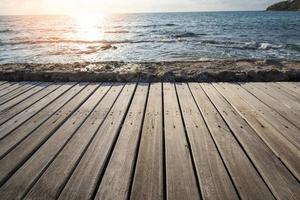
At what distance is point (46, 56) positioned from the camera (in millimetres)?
17609

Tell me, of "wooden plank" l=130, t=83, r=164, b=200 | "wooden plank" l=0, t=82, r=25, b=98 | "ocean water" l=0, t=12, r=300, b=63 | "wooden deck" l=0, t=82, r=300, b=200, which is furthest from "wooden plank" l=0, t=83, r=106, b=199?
"ocean water" l=0, t=12, r=300, b=63

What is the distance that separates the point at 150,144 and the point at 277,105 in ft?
6.60

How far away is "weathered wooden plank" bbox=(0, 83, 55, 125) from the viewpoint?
3404mm

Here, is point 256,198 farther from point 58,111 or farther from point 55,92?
point 55,92

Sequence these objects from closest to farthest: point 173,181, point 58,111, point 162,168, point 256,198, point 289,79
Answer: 1. point 256,198
2. point 173,181
3. point 162,168
4. point 58,111
5. point 289,79

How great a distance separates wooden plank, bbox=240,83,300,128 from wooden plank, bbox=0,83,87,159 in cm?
Answer: 272

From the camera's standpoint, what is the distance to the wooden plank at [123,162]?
1963 mm

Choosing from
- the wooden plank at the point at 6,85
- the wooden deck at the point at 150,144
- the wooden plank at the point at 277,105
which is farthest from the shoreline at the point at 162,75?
the wooden deck at the point at 150,144

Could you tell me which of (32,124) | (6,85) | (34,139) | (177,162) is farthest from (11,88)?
(177,162)

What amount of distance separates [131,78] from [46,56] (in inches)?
559

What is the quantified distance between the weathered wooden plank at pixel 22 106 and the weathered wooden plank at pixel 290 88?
3673 millimetres

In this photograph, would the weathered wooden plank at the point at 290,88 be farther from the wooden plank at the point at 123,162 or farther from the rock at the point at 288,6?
A: the rock at the point at 288,6

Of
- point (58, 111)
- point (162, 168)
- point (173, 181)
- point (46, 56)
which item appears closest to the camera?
point (173, 181)

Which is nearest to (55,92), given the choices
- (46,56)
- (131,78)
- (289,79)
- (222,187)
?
(131,78)
